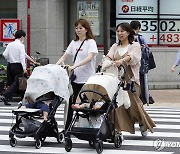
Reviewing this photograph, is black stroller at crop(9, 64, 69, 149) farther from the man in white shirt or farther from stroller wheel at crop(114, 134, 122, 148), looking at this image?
the man in white shirt

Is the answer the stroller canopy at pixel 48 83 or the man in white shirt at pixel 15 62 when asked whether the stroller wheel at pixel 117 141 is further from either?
the man in white shirt at pixel 15 62

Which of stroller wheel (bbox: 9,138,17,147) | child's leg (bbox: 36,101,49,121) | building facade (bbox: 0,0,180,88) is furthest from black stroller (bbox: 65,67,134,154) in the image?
building facade (bbox: 0,0,180,88)

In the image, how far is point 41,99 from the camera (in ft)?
31.4

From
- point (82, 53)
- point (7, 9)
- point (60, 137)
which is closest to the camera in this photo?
point (60, 137)

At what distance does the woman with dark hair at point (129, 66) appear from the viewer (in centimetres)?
969

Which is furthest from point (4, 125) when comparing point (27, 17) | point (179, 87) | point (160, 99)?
point (179, 87)

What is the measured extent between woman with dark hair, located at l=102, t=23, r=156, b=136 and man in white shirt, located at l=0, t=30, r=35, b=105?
6.43 m

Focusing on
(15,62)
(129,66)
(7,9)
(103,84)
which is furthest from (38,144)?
(7,9)

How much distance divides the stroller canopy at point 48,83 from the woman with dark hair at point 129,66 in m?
0.63

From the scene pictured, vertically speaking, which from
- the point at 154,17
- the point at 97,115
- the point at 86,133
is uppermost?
the point at 154,17

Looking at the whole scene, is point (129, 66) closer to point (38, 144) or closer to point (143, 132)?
point (143, 132)

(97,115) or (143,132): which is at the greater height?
(97,115)

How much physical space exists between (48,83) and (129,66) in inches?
50.9

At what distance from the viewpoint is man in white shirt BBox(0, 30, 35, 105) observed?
16.0 metres
